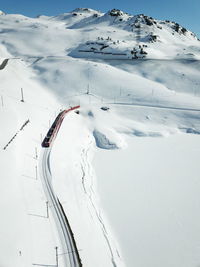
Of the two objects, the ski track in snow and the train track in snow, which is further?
the ski track in snow

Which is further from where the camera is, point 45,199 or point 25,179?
point 25,179

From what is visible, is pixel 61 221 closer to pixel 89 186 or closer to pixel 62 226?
pixel 62 226

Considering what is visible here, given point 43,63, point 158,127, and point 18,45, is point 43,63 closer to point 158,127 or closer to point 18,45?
point 18,45

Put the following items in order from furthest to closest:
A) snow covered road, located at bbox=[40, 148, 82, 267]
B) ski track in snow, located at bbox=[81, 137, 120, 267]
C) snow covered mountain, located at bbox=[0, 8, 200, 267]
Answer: ski track in snow, located at bbox=[81, 137, 120, 267], snow covered mountain, located at bbox=[0, 8, 200, 267], snow covered road, located at bbox=[40, 148, 82, 267]

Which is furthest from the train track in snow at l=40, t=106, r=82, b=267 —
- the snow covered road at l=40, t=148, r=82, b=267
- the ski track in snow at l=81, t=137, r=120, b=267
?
the ski track in snow at l=81, t=137, r=120, b=267

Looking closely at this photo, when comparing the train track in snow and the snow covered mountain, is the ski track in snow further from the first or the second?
the train track in snow

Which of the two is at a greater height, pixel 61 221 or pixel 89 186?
pixel 89 186

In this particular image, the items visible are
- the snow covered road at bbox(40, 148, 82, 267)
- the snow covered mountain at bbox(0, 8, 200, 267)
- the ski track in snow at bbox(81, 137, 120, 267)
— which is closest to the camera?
the snow covered road at bbox(40, 148, 82, 267)

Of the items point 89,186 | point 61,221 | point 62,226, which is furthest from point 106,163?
point 62,226

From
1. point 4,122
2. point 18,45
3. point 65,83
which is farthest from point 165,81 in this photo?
point 18,45
